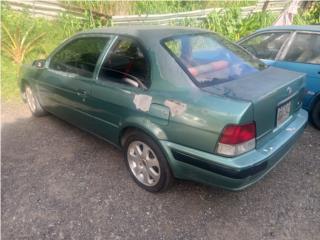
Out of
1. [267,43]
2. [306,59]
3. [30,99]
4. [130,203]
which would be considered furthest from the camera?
[30,99]

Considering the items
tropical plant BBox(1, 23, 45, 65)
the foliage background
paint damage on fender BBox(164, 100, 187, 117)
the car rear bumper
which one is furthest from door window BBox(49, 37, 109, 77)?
tropical plant BBox(1, 23, 45, 65)

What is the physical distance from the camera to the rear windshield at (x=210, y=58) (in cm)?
278

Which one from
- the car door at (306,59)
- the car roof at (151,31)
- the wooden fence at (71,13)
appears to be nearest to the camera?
the car roof at (151,31)

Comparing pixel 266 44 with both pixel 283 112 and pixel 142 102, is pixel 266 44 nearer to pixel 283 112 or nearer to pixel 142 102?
pixel 283 112

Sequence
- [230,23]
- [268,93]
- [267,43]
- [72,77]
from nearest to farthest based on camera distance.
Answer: [268,93]
[72,77]
[267,43]
[230,23]

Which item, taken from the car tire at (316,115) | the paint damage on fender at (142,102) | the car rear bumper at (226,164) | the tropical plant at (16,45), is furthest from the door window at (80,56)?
the tropical plant at (16,45)

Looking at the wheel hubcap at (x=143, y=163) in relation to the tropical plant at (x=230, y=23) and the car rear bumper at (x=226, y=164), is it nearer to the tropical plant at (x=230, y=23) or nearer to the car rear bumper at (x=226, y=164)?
the car rear bumper at (x=226, y=164)

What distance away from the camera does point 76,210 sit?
2.90 m

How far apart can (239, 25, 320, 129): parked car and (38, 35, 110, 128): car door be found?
8.45 feet

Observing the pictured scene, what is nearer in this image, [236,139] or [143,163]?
[236,139]

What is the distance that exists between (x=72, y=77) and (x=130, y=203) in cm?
166

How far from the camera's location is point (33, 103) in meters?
4.95

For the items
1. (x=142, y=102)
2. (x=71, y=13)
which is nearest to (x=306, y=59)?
(x=142, y=102)

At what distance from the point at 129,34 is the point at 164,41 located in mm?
422
